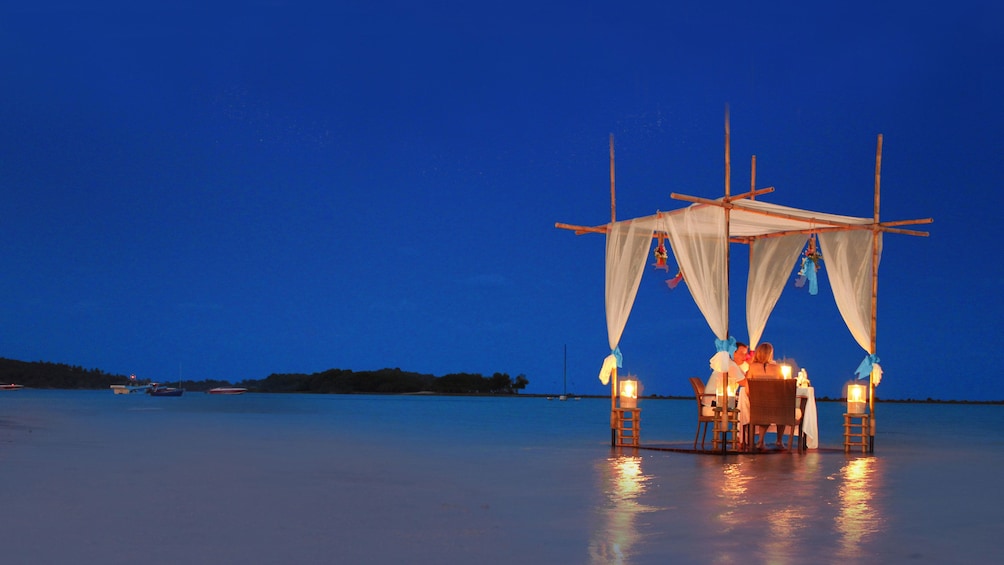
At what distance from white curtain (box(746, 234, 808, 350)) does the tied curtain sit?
8.84ft

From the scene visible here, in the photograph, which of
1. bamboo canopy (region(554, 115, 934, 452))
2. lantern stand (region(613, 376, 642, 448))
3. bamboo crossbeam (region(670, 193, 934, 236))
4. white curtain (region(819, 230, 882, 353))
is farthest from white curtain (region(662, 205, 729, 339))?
white curtain (region(819, 230, 882, 353))

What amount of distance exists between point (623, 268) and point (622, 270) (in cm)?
3

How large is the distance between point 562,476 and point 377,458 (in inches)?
143

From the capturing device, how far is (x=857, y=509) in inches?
289

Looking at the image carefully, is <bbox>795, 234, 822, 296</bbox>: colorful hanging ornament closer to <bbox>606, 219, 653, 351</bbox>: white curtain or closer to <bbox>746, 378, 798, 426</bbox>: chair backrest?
<bbox>746, 378, 798, 426</bbox>: chair backrest

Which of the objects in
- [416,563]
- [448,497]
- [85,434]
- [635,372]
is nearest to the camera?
[416,563]

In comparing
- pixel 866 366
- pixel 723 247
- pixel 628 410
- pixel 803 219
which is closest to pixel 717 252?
pixel 723 247

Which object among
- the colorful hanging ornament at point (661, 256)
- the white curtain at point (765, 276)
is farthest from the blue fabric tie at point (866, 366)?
the colorful hanging ornament at point (661, 256)

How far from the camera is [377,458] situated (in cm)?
1280

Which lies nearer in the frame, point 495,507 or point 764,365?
point 495,507

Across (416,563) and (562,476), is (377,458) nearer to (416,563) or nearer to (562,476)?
(562,476)

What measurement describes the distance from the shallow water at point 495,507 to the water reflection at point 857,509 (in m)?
0.03

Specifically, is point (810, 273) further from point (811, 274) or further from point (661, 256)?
point (661, 256)

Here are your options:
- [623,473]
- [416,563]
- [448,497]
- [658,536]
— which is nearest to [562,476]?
[623,473]
